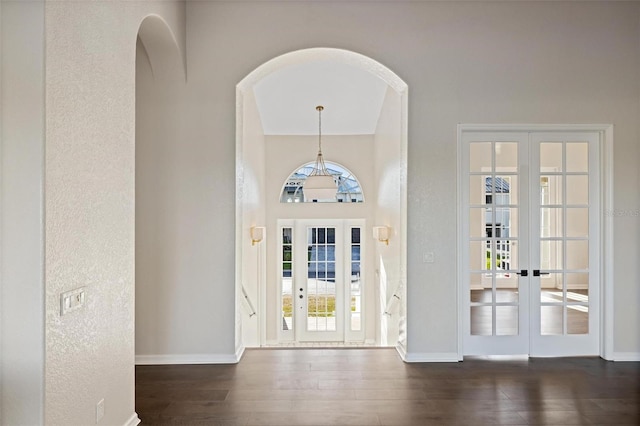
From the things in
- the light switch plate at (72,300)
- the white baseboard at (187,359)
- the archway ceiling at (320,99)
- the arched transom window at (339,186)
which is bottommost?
the white baseboard at (187,359)

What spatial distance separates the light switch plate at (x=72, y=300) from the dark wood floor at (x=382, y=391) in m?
1.14

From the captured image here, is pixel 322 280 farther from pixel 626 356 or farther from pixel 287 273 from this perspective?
pixel 626 356

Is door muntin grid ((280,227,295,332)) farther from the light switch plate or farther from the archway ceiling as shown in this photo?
the light switch plate

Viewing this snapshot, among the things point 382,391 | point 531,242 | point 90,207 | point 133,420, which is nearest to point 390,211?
A: point 531,242

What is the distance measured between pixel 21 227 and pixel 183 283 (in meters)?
2.06

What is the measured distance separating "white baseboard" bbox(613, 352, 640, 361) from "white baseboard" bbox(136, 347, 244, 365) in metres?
3.50

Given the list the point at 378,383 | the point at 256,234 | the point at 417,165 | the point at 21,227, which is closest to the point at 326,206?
the point at 256,234

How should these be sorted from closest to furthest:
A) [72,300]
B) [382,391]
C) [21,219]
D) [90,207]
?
1. [21,219]
2. [72,300]
3. [90,207]
4. [382,391]

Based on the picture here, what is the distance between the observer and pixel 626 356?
148 inches

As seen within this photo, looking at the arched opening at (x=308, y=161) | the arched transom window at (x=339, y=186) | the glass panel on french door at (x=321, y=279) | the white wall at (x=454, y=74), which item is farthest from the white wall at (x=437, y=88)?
the glass panel on french door at (x=321, y=279)

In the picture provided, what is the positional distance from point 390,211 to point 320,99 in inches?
86.0

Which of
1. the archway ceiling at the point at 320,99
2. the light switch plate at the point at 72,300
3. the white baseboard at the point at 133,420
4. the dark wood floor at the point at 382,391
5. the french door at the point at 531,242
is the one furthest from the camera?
the archway ceiling at the point at 320,99

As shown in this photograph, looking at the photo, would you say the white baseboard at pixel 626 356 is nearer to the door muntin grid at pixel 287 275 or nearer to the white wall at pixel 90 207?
the white wall at pixel 90 207

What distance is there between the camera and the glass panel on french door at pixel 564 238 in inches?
152
